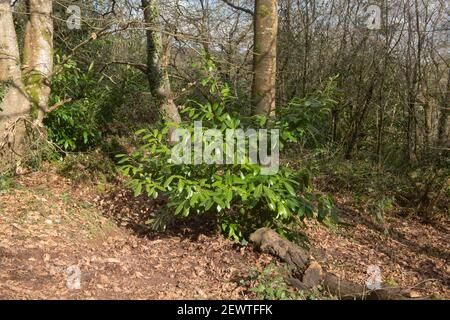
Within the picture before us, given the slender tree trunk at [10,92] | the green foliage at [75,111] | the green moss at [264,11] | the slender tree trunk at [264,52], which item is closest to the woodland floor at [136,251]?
the slender tree trunk at [10,92]

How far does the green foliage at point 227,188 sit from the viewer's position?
4039 millimetres

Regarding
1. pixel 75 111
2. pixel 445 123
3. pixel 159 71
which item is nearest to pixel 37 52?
pixel 75 111

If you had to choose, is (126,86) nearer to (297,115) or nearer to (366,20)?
(297,115)

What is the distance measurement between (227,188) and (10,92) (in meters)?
3.12

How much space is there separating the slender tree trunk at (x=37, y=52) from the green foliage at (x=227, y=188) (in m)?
2.08

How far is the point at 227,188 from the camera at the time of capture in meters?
4.04

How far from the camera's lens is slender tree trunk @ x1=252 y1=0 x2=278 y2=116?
A: 16.4 feet

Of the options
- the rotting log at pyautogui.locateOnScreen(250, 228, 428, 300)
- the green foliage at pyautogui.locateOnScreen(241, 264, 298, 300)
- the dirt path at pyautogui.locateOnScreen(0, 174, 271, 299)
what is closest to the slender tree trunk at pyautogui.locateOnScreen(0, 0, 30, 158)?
the dirt path at pyautogui.locateOnScreen(0, 174, 271, 299)

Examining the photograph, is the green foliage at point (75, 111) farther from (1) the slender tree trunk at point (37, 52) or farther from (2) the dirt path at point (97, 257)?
(2) the dirt path at point (97, 257)

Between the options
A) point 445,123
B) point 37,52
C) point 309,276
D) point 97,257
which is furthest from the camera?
point 445,123

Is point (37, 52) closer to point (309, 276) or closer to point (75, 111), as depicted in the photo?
point (75, 111)

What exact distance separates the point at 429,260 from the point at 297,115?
8.59 ft

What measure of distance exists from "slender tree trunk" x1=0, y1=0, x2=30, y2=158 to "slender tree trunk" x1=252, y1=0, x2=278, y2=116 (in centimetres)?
289

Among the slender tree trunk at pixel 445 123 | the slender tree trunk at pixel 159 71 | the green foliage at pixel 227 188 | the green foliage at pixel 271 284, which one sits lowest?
the green foliage at pixel 271 284
